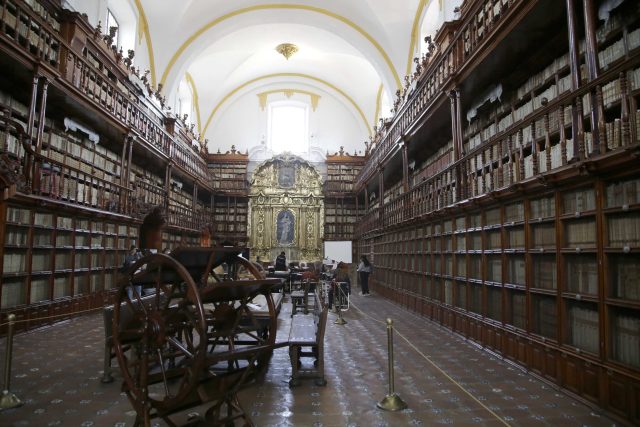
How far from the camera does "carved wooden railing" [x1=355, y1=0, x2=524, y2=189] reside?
6328 millimetres

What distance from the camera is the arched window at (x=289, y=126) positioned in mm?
22641

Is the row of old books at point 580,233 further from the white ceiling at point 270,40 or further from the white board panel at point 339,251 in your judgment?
the white board panel at point 339,251

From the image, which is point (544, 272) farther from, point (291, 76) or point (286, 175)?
point (291, 76)

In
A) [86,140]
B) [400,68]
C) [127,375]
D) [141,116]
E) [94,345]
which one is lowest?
[94,345]

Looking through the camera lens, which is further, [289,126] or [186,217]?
[289,126]

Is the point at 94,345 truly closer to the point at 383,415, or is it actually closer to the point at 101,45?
the point at 383,415

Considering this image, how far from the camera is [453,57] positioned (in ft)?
26.0

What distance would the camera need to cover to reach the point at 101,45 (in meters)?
10.2

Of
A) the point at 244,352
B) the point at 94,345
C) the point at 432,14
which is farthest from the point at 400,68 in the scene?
the point at 244,352

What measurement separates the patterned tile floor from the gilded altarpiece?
1424 cm

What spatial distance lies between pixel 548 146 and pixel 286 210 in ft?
55.2

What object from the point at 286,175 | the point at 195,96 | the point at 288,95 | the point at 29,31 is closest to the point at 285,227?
the point at 286,175

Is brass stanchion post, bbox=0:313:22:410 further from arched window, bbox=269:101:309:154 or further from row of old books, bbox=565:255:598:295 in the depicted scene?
arched window, bbox=269:101:309:154

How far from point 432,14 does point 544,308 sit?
35.7 ft
